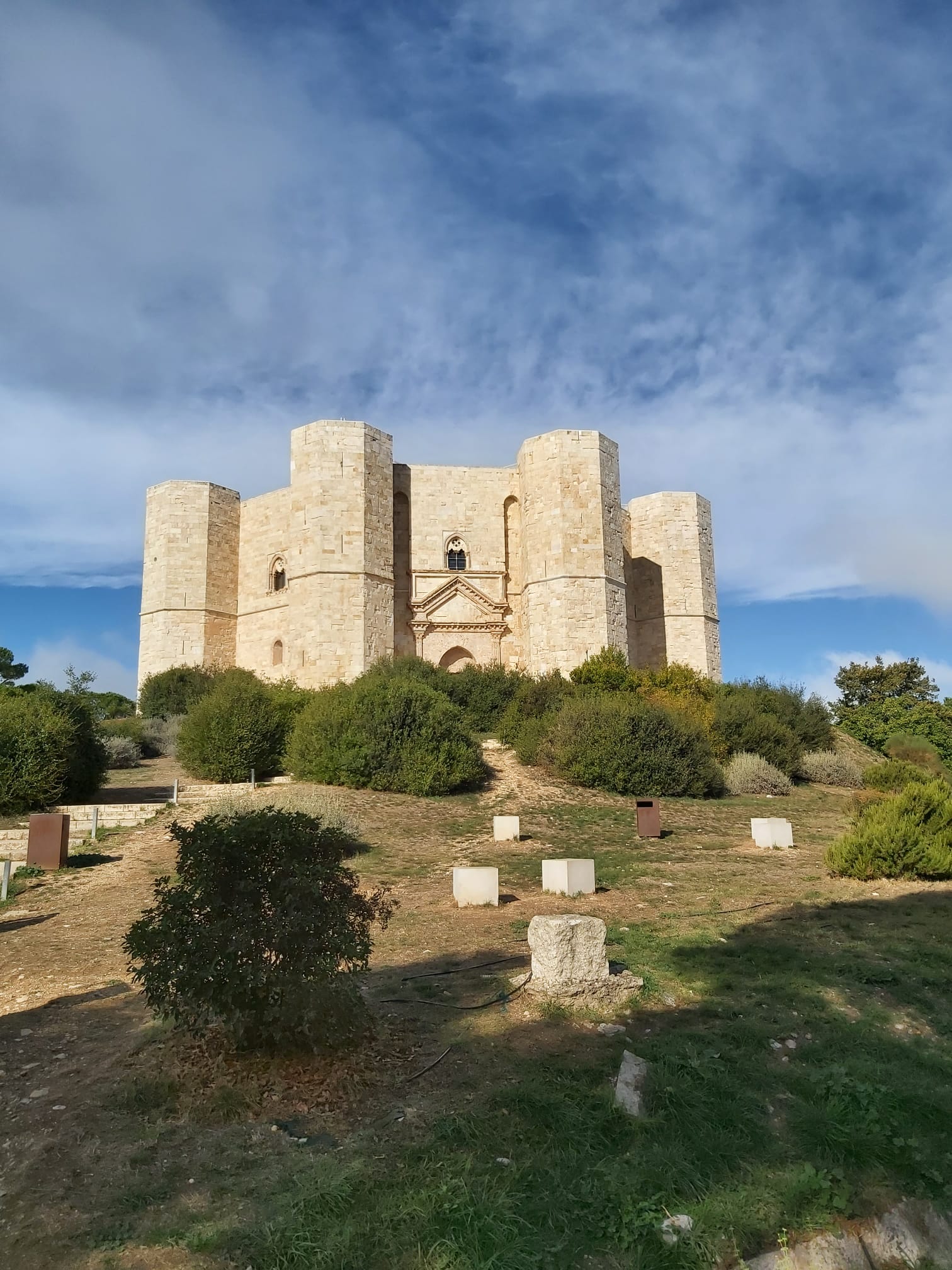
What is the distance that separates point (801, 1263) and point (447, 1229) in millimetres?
1286

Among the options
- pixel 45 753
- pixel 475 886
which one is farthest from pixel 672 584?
pixel 475 886

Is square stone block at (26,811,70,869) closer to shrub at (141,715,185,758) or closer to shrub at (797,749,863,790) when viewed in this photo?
shrub at (141,715,185,758)

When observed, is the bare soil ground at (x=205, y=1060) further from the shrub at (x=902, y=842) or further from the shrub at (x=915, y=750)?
the shrub at (x=915, y=750)

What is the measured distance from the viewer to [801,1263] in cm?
296

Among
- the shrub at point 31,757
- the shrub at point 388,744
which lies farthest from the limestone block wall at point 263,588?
the shrub at point 31,757

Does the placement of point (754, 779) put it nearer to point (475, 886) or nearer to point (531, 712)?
point (531, 712)

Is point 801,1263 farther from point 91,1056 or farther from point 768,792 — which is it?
point 768,792

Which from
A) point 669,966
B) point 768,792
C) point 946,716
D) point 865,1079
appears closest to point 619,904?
point 669,966

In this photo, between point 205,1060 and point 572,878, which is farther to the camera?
point 572,878

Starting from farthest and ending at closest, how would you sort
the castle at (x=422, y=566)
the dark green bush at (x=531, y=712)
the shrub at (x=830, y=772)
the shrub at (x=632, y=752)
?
the castle at (x=422, y=566), the shrub at (x=830, y=772), the dark green bush at (x=531, y=712), the shrub at (x=632, y=752)

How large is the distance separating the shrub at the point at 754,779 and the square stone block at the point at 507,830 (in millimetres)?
7078

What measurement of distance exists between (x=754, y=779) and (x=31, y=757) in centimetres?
1351

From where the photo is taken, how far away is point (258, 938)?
155 inches

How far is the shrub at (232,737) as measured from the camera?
16.3m
